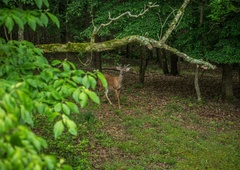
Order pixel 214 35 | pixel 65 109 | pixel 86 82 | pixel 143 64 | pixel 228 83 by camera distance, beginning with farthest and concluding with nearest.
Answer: pixel 143 64 → pixel 228 83 → pixel 214 35 → pixel 86 82 → pixel 65 109

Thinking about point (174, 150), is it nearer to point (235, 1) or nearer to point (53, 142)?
point (53, 142)

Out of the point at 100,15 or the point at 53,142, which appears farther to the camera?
the point at 100,15

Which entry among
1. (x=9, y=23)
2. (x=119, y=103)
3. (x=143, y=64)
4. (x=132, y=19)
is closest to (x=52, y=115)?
(x=9, y=23)

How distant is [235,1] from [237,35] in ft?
4.95

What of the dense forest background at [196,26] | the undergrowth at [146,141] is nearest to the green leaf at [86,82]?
the undergrowth at [146,141]

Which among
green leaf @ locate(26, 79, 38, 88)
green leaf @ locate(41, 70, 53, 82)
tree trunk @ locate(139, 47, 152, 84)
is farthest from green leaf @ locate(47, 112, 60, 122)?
tree trunk @ locate(139, 47, 152, 84)

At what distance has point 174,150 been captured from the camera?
10.0m

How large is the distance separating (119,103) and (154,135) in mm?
3081

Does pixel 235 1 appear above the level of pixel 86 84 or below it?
above

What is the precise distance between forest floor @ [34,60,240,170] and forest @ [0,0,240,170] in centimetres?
4

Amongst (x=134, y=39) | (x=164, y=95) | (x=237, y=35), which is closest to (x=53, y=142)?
(x=134, y=39)

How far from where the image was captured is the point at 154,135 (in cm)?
1102

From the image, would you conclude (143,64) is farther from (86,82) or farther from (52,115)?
(52,115)

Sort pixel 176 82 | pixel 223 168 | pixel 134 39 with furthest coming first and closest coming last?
pixel 176 82
pixel 223 168
pixel 134 39
